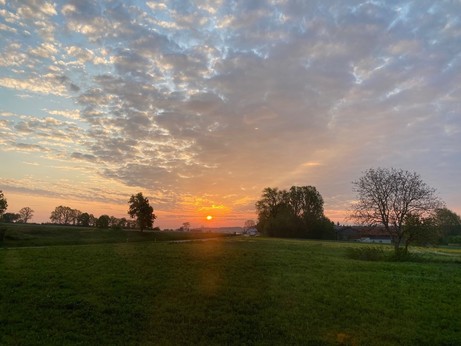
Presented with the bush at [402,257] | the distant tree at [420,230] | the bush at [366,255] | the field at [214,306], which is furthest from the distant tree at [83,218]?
the field at [214,306]

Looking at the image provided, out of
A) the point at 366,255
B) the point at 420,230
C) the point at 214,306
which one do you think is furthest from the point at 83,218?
the point at 214,306

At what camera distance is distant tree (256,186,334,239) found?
140 metres

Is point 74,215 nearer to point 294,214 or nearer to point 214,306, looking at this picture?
point 294,214

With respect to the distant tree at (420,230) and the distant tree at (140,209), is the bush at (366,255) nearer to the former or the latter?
the distant tree at (420,230)

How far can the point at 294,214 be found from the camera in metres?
147

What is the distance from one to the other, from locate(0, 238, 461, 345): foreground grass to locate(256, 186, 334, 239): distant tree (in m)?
112

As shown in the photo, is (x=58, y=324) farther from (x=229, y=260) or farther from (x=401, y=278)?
(x=401, y=278)

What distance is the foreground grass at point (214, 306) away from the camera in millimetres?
14758

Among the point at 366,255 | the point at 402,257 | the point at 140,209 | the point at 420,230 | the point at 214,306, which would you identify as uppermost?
the point at 140,209

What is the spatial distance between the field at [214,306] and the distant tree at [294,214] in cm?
11232

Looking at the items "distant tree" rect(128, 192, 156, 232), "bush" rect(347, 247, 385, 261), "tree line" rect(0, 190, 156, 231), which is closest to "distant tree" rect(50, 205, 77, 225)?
"tree line" rect(0, 190, 156, 231)

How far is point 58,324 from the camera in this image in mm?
15141

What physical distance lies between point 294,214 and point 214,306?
13184cm

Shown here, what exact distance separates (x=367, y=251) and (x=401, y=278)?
21.6 meters
